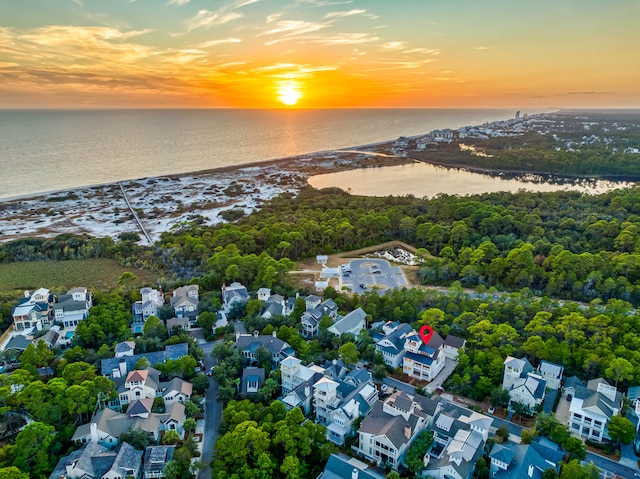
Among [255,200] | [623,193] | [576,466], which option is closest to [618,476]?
[576,466]

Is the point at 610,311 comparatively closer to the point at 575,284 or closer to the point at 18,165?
the point at 575,284

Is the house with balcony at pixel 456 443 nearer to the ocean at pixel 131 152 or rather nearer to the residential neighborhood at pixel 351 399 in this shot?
the residential neighborhood at pixel 351 399

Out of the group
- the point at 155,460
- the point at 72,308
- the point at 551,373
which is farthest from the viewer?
the point at 72,308

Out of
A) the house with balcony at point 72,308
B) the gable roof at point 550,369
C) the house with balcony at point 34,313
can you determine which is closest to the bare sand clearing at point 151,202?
the house with balcony at point 34,313

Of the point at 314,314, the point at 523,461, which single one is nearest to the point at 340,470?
the point at 523,461

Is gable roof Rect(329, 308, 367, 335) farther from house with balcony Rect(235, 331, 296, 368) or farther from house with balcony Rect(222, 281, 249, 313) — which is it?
house with balcony Rect(222, 281, 249, 313)

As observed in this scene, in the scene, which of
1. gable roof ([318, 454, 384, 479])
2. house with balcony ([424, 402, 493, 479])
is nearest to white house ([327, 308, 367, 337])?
house with balcony ([424, 402, 493, 479])

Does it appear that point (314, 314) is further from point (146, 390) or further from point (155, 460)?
point (155, 460)
